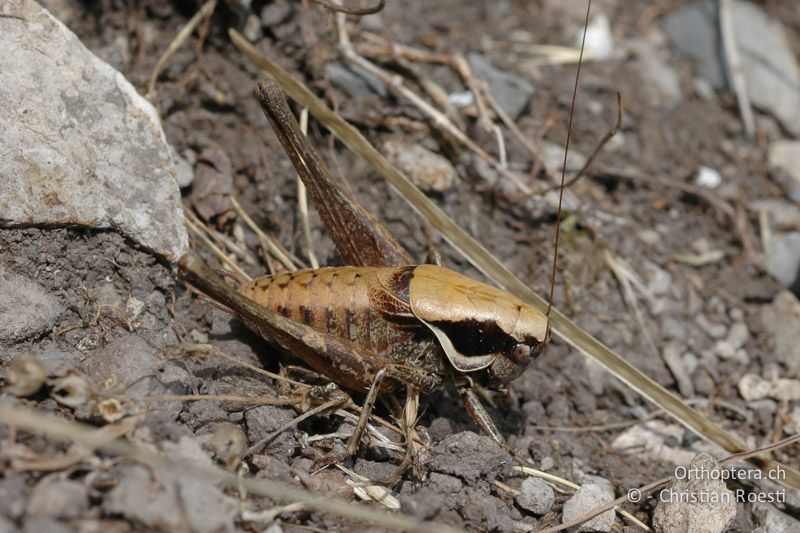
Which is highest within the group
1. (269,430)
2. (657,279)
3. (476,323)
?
(476,323)

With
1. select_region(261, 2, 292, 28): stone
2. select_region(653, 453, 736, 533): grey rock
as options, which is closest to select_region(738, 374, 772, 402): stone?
select_region(653, 453, 736, 533): grey rock

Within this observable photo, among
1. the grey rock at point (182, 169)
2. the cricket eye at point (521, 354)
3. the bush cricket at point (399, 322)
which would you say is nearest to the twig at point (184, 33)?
the grey rock at point (182, 169)

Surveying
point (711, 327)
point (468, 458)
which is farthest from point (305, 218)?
point (711, 327)

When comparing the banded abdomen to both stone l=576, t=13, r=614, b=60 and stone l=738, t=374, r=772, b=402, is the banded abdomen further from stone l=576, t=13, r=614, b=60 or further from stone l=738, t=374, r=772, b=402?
Result: stone l=576, t=13, r=614, b=60

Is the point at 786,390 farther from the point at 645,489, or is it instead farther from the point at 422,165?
the point at 422,165

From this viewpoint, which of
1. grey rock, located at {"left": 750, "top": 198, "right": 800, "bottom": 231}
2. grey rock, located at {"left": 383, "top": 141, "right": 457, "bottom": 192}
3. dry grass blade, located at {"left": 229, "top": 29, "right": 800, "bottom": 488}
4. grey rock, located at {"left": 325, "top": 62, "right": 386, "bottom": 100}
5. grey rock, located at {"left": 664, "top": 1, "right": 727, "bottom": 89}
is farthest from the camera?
grey rock, located at {"left": 664, "top": 1, "right": 727, "bottom": 89}
